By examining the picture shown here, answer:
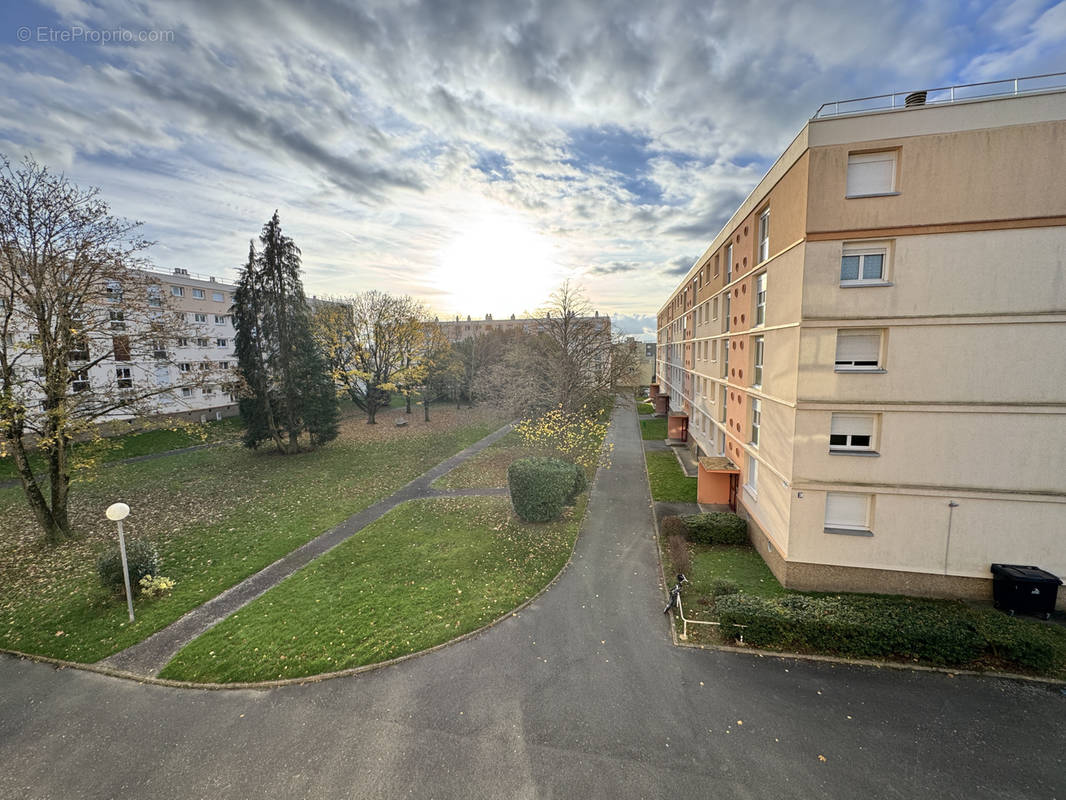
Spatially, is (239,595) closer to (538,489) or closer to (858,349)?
(538,489)

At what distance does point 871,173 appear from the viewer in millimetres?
10617

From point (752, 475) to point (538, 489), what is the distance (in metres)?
7.93

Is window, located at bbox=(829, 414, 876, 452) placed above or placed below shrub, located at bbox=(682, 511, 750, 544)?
above

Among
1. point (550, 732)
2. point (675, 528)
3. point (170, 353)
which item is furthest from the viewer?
point (170, 353)

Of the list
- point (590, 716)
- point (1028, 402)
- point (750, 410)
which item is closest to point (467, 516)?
point (590, 716)

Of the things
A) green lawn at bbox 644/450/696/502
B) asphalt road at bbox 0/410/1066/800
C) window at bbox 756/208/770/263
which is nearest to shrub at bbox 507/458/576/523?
green lawn at bbox 644/450/696/502

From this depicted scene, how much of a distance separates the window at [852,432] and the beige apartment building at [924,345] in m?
0.03

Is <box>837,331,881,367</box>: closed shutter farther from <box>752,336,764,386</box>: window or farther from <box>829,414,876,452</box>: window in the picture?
<box>752,336,764,386</box>: window

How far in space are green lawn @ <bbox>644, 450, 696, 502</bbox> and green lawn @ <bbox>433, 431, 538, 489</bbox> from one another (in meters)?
7.14

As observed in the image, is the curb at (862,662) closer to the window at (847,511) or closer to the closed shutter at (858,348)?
the window at (847,511)

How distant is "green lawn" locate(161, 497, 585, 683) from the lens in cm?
927

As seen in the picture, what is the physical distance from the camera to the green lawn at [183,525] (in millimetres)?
10508

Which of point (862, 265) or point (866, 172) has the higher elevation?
point (866, 172)

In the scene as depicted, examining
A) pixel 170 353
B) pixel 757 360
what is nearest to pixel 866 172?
pixel 757 360
